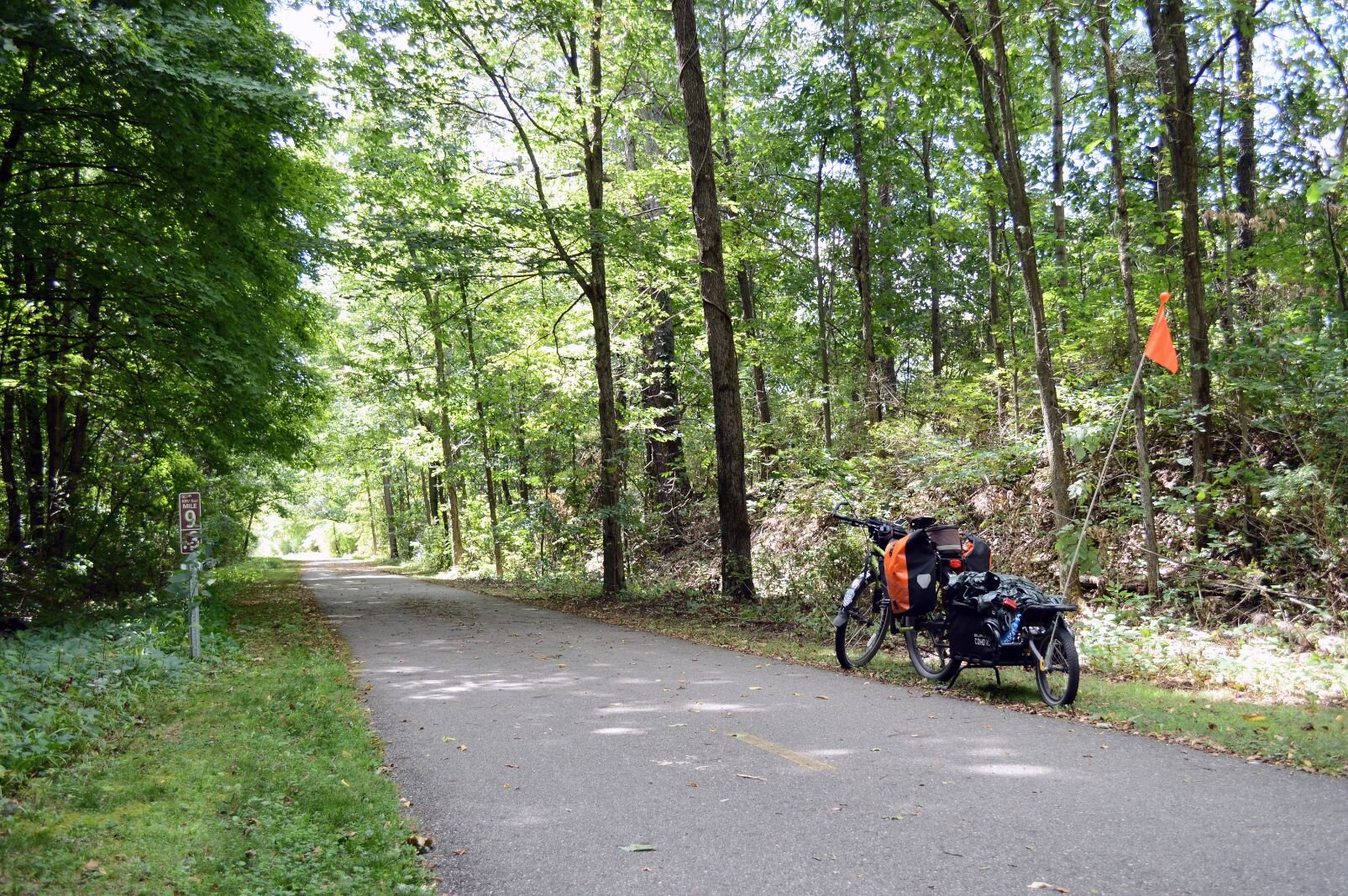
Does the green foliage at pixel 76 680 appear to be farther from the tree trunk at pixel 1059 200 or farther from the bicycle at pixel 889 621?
the tree trunk at pixel 1059 200

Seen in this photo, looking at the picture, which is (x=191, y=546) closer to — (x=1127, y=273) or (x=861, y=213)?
(x=1127, y=273)

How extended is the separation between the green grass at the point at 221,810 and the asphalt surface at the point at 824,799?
308 millimetres

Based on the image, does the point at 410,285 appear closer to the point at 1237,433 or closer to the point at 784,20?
the point at 784,20

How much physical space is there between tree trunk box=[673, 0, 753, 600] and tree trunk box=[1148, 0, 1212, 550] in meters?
6.47

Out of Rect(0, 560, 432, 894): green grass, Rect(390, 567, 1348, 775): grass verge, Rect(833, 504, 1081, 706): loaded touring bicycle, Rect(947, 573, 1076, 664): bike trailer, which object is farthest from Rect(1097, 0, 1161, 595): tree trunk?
Rect(0, 560, 432, 894): green grass

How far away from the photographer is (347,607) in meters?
16.7

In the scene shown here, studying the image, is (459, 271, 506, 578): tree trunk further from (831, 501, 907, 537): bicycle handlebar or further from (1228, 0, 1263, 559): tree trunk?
(1228, 0, 1263, 559): tree trunk

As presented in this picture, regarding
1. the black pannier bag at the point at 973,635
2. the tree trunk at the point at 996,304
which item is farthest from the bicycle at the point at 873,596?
the tree trunk at the point at 996,304

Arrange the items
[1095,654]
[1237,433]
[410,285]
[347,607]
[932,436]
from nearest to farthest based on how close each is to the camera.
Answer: [1095,654], [1237,433], [410,285], [932,436], [347,607]

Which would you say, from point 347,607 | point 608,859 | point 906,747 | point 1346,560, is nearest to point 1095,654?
point 1346,560

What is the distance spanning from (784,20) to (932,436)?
10.1 metres

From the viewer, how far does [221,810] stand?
14.3ft

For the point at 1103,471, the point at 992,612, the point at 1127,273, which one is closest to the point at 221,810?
the point at 992,612

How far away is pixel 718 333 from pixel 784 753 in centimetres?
929
